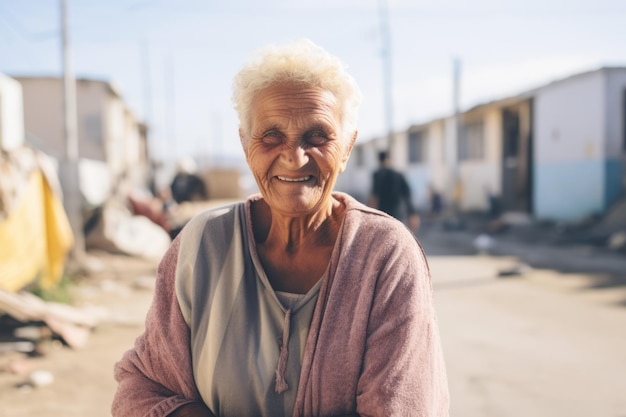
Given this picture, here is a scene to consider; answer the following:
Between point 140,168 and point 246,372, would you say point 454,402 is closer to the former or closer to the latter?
point 246,372

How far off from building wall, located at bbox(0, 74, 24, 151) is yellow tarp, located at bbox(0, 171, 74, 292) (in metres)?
0.42

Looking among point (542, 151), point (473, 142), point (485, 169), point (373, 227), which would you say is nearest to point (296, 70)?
point (373, 227)

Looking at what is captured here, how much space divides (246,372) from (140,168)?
76.2ft

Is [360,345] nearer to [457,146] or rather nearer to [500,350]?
[500,350]

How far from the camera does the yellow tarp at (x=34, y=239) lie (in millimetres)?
5336

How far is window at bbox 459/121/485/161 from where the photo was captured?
20578 millimetres

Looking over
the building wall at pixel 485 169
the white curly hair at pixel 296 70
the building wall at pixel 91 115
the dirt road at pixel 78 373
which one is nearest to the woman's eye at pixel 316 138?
the white curly hair at pixel 296 70

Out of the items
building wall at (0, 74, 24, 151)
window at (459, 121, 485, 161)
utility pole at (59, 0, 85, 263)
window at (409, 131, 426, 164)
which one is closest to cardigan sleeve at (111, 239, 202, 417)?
building wall at (0, 74, 24, 151)

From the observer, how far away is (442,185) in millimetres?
23562

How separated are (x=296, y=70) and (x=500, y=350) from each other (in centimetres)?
377

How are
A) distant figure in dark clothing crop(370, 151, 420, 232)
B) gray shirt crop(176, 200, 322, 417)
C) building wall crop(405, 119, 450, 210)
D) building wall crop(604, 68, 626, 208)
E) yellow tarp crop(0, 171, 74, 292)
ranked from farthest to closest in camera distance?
1. building wall crop(405, 119, 450, 210)
2. building wall crop(604, 68, 626, 208)
3. distant figure in dark clothing crop(370, 151, 420, 232)
4. yellow tarp crop(0, 171, 74, 292)
5. gray shirt crop(176, 200, 322, 417)

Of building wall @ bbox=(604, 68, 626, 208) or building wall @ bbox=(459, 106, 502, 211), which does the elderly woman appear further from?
building wall @ bbox=(459, 106, 502, 211)

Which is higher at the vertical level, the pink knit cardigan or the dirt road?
the pink knit cardigan

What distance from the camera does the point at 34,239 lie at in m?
5.99
